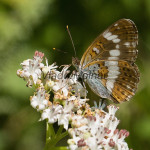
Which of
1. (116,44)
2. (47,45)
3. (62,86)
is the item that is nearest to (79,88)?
(62,86)

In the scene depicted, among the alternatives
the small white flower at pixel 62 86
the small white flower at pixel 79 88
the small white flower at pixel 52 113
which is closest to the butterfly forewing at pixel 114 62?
the small white flower at pixel 79 88

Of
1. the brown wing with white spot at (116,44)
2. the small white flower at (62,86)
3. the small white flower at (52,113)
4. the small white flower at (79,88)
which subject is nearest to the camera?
the small white flower at (52,113)

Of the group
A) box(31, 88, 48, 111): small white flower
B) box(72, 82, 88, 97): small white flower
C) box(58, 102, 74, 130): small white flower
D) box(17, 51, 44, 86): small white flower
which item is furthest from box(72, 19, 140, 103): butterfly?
box(31, 88, 48, 111): small white flower

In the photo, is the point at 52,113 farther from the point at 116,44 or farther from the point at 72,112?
the point at 116,44

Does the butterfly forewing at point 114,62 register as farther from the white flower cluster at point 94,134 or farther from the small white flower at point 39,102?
the small white flower at point 39,102

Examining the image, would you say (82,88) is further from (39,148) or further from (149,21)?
(149,21)

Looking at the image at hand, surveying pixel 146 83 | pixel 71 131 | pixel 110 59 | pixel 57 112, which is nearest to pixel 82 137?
pixel 71 131
